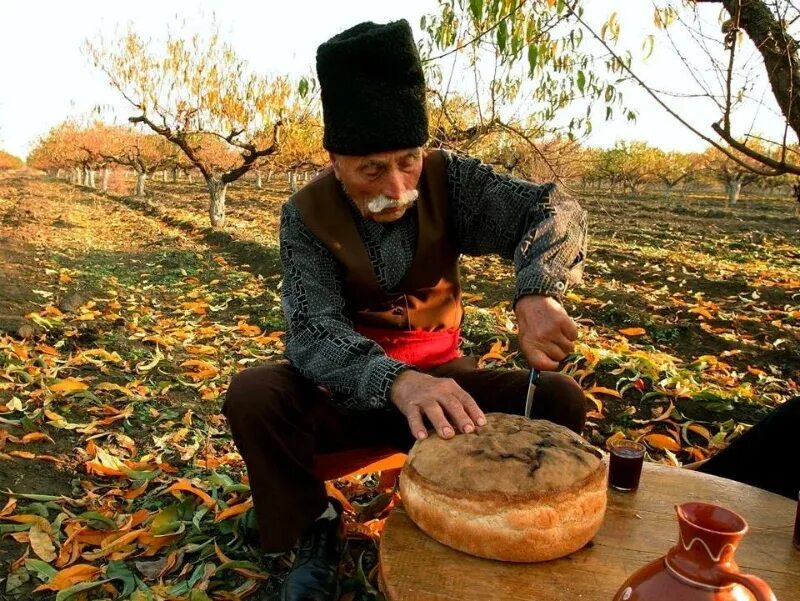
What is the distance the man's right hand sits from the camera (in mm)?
1617

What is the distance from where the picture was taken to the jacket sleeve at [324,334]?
72.9 inches

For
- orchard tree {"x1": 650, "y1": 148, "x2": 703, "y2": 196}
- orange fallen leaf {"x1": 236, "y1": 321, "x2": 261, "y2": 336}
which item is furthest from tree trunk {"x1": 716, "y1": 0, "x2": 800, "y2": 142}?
orchard tree {"x1": 650, "y1": 148, "x2": 703, "y2": 196}

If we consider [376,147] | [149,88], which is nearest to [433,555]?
[376,147]

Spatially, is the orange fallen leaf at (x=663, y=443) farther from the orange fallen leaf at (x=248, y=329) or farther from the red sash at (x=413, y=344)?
the orange fallen leaf at (x=248, y=329)

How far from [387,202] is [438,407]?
0.85 m

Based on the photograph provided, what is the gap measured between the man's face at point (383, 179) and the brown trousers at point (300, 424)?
26.8 inches

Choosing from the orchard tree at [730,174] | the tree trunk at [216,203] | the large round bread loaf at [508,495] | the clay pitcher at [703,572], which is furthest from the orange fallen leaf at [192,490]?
the orchard tree at [730,174]

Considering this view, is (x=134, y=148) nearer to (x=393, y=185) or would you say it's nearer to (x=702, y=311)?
(x=702, y=311)

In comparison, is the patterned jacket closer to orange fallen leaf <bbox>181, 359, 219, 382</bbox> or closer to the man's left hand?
the man's left hand

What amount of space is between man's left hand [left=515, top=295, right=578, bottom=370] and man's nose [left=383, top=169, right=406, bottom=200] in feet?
2.15

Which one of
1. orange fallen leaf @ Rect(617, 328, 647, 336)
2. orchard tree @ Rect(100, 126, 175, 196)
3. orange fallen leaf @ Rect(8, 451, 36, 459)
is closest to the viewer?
orange fallen leaf @ Rect(8, 451, 36, 459)

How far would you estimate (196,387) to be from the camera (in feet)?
14.3

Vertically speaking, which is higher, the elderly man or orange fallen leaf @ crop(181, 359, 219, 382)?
the elderly man

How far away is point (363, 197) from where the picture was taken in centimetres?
223
